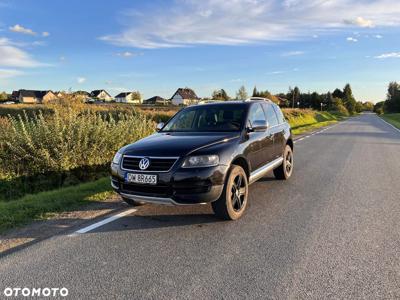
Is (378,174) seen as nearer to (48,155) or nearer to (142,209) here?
(142,209)

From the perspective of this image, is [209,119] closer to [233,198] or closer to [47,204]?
[233,198]

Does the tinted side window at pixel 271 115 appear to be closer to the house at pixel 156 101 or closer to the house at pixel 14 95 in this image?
the house at pixel 156 101

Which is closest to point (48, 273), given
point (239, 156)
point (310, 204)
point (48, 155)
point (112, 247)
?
point (112, 247)

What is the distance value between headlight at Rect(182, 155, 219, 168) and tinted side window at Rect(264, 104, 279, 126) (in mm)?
2722

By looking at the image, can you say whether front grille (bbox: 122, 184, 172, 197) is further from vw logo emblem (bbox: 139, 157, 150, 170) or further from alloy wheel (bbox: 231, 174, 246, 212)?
alloy wheel (bbox: 231, 174, 246, 212)

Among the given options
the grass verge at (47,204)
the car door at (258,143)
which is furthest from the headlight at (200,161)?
the grass verge at (47,204)

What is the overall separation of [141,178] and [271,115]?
3.71 metres

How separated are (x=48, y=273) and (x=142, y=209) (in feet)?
7.62

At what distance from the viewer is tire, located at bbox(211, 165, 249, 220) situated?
16.9 ft

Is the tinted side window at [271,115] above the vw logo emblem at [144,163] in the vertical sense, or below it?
above

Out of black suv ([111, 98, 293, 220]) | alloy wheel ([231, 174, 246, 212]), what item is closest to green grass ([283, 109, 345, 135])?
black suv ([111, 98, 293, 220])

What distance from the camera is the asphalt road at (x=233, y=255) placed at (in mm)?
3381

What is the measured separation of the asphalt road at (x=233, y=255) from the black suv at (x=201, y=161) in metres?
0.46

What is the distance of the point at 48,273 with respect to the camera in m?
3.70
